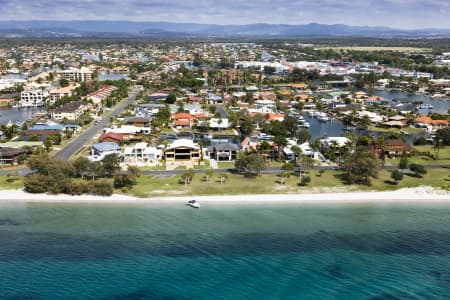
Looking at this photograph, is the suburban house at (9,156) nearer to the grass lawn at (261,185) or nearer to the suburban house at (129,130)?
the suburban house at (129,130)

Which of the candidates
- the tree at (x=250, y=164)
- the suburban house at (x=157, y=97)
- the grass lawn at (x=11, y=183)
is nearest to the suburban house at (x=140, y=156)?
the tree at (x=250, y=164)

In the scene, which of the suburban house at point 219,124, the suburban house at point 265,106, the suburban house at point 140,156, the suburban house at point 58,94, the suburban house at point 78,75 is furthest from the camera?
the suburban house at point 78,75

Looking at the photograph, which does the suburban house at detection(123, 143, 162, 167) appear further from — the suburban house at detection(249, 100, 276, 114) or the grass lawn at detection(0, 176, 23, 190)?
the suburban house at detection(249, 100, 276, 114)

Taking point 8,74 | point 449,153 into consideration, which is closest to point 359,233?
point 449,153

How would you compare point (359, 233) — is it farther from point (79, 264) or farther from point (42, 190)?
point (42, 190)

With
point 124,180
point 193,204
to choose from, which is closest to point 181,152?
point 124,180

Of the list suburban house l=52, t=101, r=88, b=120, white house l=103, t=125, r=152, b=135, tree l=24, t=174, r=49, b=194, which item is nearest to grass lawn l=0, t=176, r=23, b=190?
tree l=24, t=174, r=49, b=194
